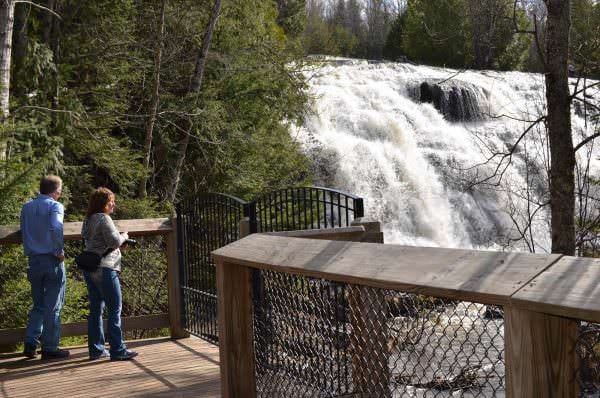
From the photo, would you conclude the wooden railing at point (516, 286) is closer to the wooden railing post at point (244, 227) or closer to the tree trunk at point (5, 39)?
the wooden railing post at point (244, 227)

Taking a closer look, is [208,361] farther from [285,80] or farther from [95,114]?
[285,80]

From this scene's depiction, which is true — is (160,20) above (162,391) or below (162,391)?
above

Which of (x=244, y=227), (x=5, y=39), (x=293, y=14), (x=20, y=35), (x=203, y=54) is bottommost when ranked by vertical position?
(x=244, y=227)

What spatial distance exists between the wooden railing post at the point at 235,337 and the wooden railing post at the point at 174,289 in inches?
184

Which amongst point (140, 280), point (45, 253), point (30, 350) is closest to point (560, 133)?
point (45, 253)

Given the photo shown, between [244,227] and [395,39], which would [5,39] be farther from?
[395,39]

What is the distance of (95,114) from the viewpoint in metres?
16.5

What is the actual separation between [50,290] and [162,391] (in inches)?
71.7

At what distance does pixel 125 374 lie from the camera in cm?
714

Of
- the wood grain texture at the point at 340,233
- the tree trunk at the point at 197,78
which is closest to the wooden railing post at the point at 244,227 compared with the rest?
the wood grain texture at the point at 340,233

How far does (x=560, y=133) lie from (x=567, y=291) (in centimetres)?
625

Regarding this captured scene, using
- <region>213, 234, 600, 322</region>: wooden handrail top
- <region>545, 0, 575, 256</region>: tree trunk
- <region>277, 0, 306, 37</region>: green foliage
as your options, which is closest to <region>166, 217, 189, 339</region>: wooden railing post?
<region>545, 0, 575, 256</region>: tree trunk

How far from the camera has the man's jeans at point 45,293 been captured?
762cm

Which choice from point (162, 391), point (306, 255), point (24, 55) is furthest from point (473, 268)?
point (24, 55)
